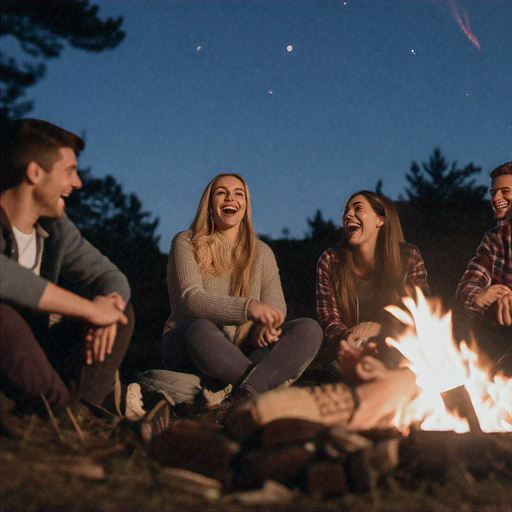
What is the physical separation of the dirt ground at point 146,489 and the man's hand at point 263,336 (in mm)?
1435

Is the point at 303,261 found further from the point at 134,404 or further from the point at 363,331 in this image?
the point at 134,404

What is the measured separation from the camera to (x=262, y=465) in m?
2.21

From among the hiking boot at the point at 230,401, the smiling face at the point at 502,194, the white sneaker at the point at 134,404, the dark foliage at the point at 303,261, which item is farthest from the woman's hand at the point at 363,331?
the dark foliage at the point at 303,261

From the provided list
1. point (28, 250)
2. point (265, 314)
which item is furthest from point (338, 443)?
point (28, 250)

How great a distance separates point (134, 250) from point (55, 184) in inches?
505

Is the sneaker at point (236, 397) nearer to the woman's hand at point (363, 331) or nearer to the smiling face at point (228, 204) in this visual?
the woman's hand at point (363, 331)

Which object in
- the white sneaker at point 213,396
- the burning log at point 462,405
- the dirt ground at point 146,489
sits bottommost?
the dirt ground at point 146,489

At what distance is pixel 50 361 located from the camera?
3.08 m

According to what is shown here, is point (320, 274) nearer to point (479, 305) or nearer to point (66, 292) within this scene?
point (479, 305)

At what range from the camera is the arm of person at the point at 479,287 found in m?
3.83

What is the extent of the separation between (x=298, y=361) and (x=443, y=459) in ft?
5.23

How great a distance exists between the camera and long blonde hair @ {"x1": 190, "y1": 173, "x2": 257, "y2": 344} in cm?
418

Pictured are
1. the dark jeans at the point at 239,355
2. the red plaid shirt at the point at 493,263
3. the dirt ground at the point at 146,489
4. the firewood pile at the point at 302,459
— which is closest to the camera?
the dirt ground at the point at 146,489

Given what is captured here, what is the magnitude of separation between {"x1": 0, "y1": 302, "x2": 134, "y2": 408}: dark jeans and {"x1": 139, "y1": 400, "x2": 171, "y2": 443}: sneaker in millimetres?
293
